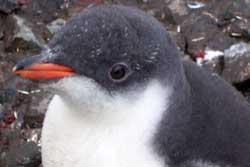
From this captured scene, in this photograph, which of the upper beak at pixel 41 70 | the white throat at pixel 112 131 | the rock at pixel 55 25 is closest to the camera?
the upper beak at pixel 41 70

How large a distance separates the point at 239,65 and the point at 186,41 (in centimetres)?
40

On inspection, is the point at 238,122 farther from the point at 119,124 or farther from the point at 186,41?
the point at 186,41

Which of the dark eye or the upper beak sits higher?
the upper beak

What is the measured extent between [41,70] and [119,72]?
0.27 metres

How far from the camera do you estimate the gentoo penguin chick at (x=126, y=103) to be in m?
2.49

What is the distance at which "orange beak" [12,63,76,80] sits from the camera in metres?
2.46

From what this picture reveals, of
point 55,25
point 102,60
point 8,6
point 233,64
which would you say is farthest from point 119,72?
point 8,6

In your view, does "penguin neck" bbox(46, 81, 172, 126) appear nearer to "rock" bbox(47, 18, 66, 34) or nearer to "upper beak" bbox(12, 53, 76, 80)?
"upper beak" bbox(12, 53, 76, 80)

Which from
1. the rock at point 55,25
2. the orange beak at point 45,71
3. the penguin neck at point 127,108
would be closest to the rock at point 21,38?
the rock at point 55,25

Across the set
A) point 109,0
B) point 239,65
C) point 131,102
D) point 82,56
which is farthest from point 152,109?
point 109,0

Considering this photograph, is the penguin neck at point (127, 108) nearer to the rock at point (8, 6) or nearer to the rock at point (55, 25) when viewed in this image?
the rock at point (55, 25)

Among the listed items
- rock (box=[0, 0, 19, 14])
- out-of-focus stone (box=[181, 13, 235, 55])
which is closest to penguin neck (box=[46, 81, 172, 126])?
out-of-focus stone (box=[181, 13, 235, 55])

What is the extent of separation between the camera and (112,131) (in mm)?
2625

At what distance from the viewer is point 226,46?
4.27 meters
